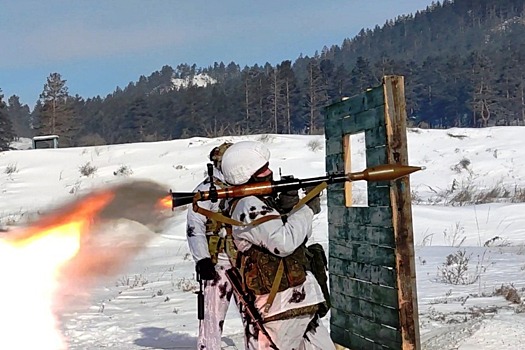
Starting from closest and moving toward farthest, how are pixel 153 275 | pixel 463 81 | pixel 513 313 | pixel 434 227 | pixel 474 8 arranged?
pixel 513 313
pixel 153 275
pixel 434 227
pixel 463 81
pixel 474 8

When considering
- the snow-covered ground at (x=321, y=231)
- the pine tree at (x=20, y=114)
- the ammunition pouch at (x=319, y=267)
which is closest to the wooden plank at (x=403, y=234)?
the ammunition pouch at (x=319, y=267)

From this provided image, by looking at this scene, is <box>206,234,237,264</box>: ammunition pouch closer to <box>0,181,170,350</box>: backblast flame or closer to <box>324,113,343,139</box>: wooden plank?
<box>0,181,170,350</box>: backblast flame

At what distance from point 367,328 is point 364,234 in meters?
0.77

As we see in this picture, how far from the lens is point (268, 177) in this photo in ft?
13.7

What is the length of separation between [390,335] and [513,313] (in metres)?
2.63

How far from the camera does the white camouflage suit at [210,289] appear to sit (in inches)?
231

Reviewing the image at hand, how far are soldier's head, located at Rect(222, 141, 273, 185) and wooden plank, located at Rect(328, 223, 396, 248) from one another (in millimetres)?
1533

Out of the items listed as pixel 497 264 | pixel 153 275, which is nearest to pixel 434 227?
pixel 497 264

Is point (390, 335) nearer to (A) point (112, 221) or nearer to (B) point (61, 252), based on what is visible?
(A) point (112, 221)

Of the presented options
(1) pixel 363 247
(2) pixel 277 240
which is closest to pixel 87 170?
(1) pixel 363 247

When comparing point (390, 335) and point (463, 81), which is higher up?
point (463, 81)

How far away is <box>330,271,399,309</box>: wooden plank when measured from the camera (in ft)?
17.7

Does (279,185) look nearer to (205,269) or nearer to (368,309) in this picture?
(205,269)

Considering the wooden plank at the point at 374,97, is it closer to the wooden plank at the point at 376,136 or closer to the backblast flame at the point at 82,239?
the wooden plank at the point at 376,136
